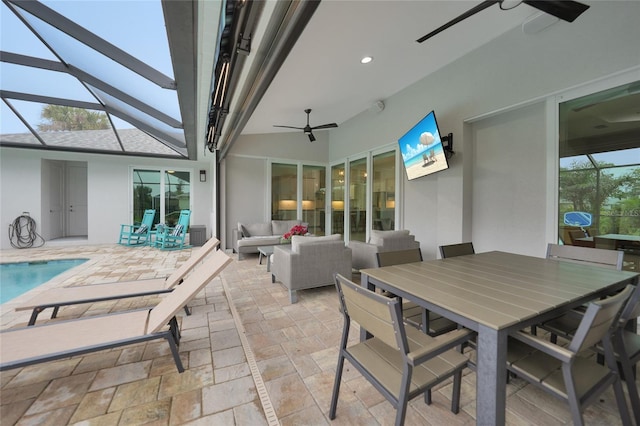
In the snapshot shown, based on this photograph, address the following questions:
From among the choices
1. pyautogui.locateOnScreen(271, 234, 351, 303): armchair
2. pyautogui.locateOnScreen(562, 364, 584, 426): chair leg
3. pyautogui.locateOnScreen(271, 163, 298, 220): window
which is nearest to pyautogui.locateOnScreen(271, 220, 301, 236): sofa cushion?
pyautogui.locateOnScreen(271, 163, 298, 220): window

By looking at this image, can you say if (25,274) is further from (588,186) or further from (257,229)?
(588,186)

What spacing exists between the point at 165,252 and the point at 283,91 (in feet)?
16.7

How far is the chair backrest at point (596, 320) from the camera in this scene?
37.6 inches

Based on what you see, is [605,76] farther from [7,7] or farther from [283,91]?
[7,7]

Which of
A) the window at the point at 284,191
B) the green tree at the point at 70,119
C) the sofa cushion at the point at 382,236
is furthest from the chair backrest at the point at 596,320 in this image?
the green tree at the point at 70,119

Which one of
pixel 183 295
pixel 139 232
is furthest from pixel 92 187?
pixel 183 295

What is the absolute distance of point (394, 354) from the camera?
1328 mm

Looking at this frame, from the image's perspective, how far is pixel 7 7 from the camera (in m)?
2.91

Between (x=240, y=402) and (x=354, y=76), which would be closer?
(x=240, y=402)

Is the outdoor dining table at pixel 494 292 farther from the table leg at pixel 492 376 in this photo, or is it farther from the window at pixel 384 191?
the window at pixel 384 191

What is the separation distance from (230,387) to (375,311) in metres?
1.25

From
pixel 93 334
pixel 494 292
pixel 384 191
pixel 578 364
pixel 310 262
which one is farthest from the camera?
pixel 384 191

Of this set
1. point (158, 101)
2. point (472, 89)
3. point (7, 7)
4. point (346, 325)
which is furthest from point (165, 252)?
point (472, 89)

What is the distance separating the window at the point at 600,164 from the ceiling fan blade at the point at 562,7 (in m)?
1.11
